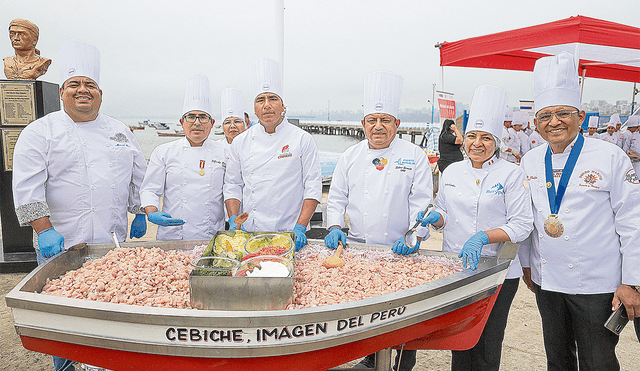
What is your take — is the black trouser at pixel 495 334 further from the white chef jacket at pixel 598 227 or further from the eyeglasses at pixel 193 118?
the eyeglasses at pixel 193 118

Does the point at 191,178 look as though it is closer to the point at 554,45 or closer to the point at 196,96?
the point at 196,96

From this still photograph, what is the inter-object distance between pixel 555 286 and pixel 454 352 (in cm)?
75

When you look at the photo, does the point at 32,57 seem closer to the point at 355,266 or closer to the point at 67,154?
the point at 67,154

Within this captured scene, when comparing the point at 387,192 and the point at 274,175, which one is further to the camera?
the point at 274,175

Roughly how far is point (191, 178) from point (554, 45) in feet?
16.8

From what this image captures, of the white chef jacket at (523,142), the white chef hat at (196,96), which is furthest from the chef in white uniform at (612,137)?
the white chef hat at (196,96)

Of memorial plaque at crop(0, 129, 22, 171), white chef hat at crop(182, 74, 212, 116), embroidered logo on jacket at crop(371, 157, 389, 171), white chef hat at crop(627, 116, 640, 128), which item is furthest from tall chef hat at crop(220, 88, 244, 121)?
white chef hat at crop(627, 116, 640, 128)

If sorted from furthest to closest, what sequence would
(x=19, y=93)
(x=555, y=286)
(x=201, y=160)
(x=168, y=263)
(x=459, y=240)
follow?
(x=19, y=93), (x=201, y=160), (x=459, y=240), (x=555, y=286), (x=168, y=263)

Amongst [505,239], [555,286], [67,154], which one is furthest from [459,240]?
[67,154]

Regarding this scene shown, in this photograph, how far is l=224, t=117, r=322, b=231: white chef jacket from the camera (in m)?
2.90

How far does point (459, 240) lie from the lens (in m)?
2.31

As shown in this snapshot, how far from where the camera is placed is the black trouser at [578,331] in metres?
2.01

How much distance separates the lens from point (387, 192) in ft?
8.23

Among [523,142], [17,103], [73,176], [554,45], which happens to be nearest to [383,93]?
[73,176]
